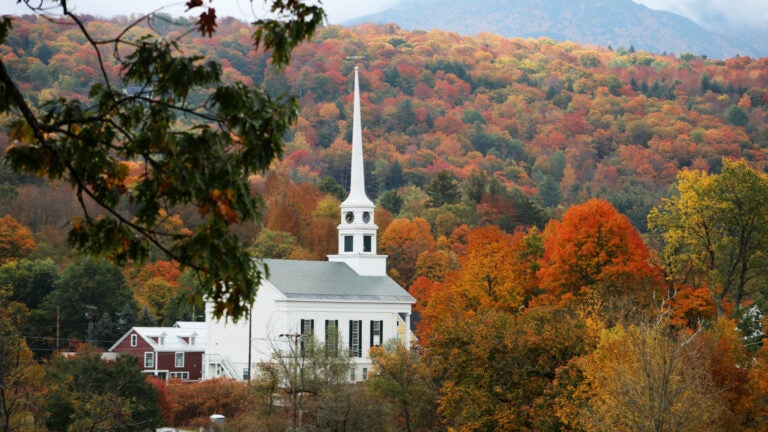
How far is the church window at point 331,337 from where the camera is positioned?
66.9m

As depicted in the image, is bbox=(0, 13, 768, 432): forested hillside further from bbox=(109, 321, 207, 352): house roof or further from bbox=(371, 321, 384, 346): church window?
bbox=(371, 321, 384, 346): church window

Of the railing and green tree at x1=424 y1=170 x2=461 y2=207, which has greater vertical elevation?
green tree at x1=424 y1=170 x2=461 y2=207

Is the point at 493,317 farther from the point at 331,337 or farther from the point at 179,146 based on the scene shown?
the point at 179,146

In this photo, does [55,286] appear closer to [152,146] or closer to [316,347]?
[316,347]

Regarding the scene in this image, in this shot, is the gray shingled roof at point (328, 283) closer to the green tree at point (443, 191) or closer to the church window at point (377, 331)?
the church window at point (377, 331)

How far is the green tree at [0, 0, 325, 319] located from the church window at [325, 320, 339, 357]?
163 ft

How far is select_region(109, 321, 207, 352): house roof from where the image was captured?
86.4 m

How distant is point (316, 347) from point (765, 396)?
2474 cm

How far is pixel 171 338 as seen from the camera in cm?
8825

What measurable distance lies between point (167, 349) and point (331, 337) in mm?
12270

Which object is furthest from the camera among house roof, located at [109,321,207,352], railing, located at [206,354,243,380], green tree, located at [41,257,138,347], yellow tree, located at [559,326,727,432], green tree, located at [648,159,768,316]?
green tree, located at [41,257,138,347]

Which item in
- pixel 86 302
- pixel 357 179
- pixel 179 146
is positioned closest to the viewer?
pixel 179 146

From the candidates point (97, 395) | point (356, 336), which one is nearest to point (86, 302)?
point (356, 336)

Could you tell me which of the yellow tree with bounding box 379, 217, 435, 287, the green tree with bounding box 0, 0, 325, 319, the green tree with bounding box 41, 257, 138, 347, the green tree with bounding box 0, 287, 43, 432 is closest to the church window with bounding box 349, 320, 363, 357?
the green tree with bounding box 41, 257, 138, 347
